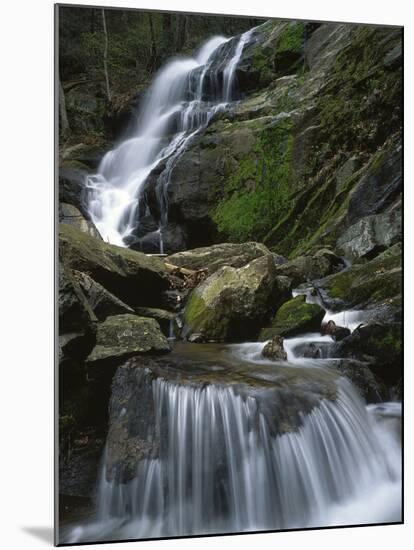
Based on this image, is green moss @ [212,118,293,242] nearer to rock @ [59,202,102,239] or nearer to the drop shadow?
rock @ [59,202,102,239]

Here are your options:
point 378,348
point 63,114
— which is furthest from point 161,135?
point 378,348

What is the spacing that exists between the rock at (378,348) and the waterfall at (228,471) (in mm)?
403

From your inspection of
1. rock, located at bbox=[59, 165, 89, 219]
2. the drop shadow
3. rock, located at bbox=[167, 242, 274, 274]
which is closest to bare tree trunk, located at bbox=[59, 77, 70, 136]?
rock, located at bbox=[59, 165, 89, 219]

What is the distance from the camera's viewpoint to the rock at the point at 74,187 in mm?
5234

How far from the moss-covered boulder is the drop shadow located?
188cm

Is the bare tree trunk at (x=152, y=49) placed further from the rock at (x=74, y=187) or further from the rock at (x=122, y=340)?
the rock at (x=122, y=340)

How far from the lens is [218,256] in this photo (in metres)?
5.63

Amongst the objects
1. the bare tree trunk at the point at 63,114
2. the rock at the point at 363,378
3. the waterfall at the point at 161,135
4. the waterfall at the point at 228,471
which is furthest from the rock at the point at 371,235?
the bare tree trunk at the point at 63,114

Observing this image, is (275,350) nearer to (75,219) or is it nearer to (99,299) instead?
(99,299)

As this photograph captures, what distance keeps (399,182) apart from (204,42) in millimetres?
1715

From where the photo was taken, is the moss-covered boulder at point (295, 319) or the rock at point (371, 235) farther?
the rock at point (371, 235)

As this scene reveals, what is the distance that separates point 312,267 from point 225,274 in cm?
63

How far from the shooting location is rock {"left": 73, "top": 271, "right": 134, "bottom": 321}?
529 centimetres

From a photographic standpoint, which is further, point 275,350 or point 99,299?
point 275,350
